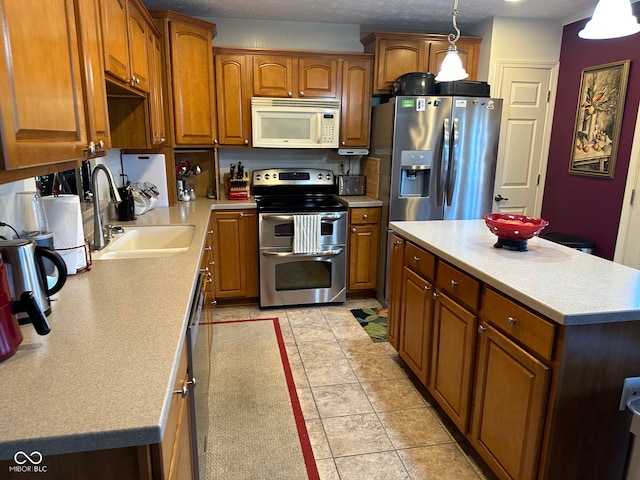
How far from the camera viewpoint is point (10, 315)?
1.04m

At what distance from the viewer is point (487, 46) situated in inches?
152

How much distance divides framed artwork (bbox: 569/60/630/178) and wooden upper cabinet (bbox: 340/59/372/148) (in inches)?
71.0

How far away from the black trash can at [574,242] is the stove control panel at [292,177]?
2036 mm

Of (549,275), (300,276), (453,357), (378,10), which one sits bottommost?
(300,276)

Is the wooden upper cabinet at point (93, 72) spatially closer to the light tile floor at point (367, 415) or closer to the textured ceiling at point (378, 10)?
the light tile floor at point (367, 415)

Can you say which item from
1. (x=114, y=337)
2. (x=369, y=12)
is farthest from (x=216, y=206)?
(x=114, y=337)

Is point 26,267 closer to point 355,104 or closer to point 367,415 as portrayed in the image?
point 367,415

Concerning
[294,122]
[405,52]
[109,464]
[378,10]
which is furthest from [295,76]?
[109,464]

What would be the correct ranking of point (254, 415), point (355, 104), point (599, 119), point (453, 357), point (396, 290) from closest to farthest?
point (453, 357), point (254, 415), point (396, 290), point (599, 119), point (355, 104)

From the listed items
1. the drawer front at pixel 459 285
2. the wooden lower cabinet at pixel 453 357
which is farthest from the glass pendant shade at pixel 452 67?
the wooden lower cabinet at pixel 453 357

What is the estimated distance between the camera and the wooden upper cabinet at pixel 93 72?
4.65ft

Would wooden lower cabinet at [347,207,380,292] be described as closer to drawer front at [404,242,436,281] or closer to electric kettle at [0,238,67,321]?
drawer front at [404,242,436,281]

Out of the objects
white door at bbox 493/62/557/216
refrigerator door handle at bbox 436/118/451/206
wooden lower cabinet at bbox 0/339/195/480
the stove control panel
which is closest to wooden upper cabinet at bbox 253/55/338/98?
the stove control panel

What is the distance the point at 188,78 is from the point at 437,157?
2.15 metres
